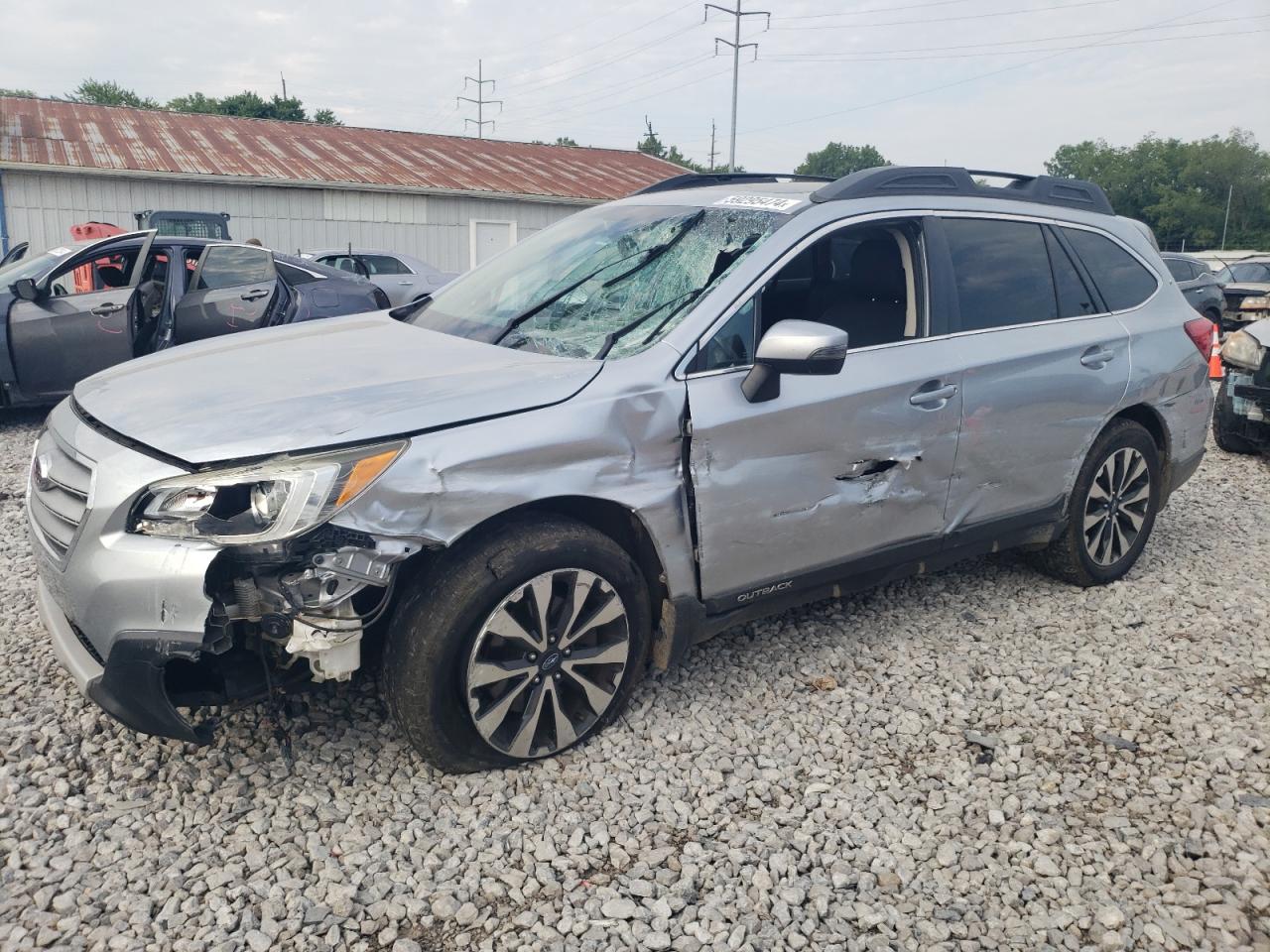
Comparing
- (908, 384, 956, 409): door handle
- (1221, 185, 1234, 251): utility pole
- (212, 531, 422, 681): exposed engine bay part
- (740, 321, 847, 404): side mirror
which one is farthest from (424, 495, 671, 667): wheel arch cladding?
(1221, 185, 1234, 251): utility pole

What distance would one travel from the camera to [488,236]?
74.4 ft

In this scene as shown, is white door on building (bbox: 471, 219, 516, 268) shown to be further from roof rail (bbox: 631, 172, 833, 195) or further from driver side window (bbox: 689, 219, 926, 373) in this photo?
driver side window (bbox: 689, 219, 926, 373)

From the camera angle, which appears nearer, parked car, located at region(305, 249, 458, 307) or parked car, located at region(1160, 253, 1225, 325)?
parked car, located at region(305, 249, 458, 307)

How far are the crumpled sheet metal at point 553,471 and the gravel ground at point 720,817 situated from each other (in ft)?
2.43

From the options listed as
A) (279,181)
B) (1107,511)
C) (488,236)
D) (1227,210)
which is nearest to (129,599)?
(1107,511)

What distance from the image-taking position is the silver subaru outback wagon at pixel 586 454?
7.97ft

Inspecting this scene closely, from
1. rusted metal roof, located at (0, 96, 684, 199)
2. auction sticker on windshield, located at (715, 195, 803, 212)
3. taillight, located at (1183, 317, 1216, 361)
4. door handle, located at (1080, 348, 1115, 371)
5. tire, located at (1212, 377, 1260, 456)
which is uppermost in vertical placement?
rusted metal roof, located at (0, 96, 684, 199)

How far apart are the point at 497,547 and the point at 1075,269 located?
10.1 feet

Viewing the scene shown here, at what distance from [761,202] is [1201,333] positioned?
8.42ft

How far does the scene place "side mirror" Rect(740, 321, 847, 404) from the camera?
2854mm

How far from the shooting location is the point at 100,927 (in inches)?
89.1

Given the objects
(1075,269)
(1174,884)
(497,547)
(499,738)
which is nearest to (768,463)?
(497,547)

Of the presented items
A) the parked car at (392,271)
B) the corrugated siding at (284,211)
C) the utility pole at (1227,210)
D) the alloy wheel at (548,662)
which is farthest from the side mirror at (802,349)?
the utility pole at (1227,210)

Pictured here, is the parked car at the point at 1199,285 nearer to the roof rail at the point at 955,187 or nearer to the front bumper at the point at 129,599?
the roof rail at the point at 955,187
